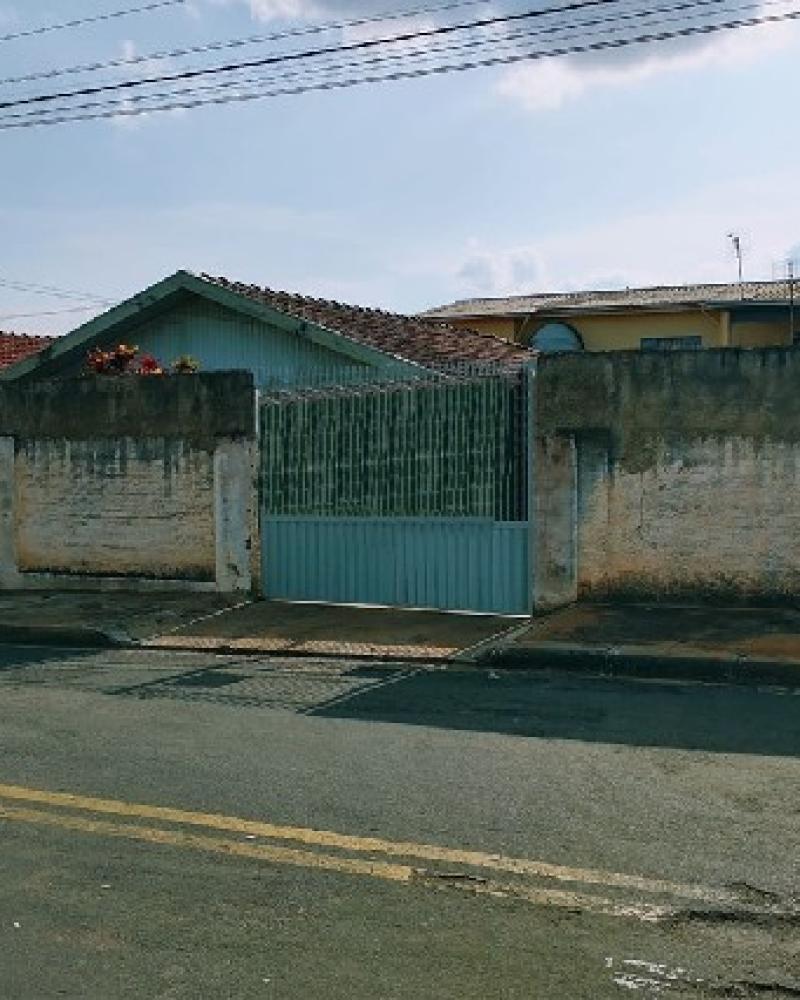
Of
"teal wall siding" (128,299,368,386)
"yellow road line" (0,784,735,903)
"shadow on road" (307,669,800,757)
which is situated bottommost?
"yellow road line" (0,784,735,903)

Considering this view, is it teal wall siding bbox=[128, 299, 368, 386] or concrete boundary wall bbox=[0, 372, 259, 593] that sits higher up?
teal wall siding bbox=[128, 299, 368, 386]

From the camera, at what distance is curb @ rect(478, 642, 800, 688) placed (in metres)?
8.41

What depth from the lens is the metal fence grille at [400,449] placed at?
11.5 meters

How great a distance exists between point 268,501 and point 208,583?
1251 millimetres

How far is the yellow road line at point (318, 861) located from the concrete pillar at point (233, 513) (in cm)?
713

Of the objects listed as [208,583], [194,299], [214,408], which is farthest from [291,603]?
[194,299]

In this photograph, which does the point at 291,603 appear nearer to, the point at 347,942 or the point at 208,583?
the point at 208,583

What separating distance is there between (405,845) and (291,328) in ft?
34.9

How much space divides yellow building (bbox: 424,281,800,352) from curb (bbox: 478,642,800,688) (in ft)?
48.2

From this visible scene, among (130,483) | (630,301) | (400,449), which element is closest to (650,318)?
(630,301)

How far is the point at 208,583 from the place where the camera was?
1313 centimetres

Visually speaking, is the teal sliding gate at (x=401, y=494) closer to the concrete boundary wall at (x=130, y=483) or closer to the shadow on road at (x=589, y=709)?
the concrete boundary wall at (x=130, y=483)

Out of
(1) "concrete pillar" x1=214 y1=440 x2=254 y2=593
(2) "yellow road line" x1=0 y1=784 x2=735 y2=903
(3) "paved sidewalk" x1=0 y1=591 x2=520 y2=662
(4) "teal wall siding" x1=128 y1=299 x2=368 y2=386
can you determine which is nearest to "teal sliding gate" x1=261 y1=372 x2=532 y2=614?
(1) "concrete pillar" x1=214 y1=440 x2=254 y2=593

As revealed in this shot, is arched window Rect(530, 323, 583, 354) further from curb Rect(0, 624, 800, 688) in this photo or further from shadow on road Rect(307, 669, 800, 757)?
shadow on road Rect(307, 669, 800, 757)
